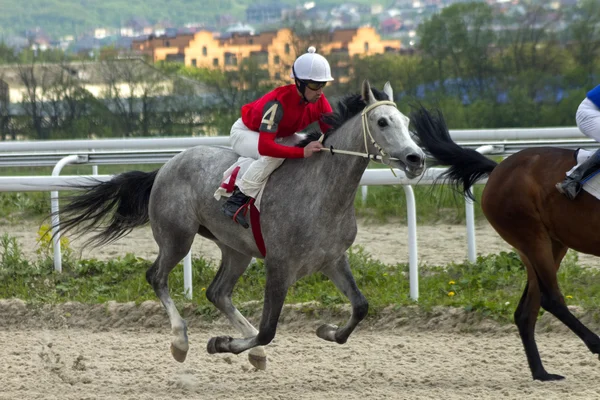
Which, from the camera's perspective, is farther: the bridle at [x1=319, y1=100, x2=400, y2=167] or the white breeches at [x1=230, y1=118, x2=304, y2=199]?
the white breeches at [x1=230, y1=118, x2=304, y2=199]

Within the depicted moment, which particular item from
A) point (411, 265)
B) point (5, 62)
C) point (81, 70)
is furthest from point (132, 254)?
point (5, 62)

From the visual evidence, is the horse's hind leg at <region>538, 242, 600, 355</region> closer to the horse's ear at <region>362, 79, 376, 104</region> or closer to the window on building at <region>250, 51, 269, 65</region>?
the horse's ear at <region>362, 79, 376, 104</region>

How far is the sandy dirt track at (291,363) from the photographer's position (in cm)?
503

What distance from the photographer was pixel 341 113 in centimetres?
509

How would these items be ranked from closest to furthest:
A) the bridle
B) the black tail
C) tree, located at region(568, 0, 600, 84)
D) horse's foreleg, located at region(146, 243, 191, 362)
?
the bridle → horse's foreleg, located at region(146, 243, 191, 362) → the black tail → tree, located at region(568, 0, 600, 84)

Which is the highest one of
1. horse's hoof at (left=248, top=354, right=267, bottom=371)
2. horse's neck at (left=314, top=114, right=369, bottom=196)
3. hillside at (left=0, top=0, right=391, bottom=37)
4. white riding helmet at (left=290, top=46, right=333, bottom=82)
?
hillside at (left=0, top=0, right=391, bottom=37)

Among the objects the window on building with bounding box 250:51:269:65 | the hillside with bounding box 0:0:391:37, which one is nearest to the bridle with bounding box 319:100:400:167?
the window on building with bounding box 250:51:269:65

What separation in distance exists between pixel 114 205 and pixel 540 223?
2.59 metres

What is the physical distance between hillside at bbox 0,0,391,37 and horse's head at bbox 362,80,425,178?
3132 inches

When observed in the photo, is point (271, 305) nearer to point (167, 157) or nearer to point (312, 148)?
point (312, 148)

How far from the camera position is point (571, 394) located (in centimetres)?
474

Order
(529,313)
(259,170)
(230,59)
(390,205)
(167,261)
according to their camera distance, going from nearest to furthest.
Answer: (259,170) < (529,313) < (167,261) < (390,205) < (230,59)

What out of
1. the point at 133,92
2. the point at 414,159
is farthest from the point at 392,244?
the point at 133,92

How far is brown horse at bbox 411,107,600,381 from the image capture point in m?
5.19
